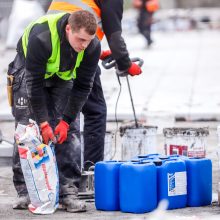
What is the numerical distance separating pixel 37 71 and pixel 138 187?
3.73ft

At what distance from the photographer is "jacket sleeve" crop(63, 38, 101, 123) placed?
7934 mm

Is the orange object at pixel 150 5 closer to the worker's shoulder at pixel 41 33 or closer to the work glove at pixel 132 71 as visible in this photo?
the work glove at pixel 132 71

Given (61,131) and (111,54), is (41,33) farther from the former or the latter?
(111,54)

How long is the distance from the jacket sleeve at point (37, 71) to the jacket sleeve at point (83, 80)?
8.3 inches

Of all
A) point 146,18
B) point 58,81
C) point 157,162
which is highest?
point 146,18

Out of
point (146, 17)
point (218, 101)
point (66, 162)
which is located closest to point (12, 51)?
point (146, 17)

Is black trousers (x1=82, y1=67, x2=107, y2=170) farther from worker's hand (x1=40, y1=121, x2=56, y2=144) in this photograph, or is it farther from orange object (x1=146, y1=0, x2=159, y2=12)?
orange object (x1=146, y1=0, x2=159, y2=12)

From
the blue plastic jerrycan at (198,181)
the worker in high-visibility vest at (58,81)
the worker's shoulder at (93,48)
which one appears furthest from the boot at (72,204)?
the worker's shoulder at (93,48)

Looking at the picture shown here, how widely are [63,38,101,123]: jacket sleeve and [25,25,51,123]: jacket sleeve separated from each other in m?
0.21

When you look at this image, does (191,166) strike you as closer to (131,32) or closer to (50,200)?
(50,200)

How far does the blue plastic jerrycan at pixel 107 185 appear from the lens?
7.97 m

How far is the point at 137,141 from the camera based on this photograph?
960cm

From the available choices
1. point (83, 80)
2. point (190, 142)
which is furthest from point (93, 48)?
point (190, 142)

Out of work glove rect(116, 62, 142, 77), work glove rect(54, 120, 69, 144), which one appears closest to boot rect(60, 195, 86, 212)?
work glove rect(54, 120, 69, 144)
